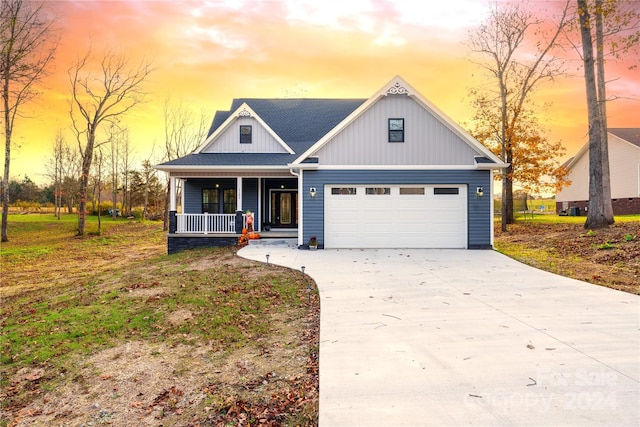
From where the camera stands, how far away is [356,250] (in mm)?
12648

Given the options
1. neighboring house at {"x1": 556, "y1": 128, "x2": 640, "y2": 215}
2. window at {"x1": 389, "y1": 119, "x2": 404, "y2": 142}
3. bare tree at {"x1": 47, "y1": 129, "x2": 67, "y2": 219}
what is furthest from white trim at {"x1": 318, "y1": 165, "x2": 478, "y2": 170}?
bare tree at {"x1": 47, "y1": 129, "x2": 67, "y2": 219}

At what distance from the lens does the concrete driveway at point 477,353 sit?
2986 millimetres

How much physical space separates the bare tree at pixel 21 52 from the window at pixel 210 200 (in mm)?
11579

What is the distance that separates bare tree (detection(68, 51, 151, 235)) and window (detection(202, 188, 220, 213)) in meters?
Answer: 12.6

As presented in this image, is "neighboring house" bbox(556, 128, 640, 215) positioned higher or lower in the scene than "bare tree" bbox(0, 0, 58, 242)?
lower

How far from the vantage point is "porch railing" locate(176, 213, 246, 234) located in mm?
14541

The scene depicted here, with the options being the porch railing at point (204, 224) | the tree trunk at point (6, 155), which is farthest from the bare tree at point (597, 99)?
the tree trunk at point (6, 155)

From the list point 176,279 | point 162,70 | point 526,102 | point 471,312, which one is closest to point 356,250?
point 176,279

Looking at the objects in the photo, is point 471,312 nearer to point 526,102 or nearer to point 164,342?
point 164,342

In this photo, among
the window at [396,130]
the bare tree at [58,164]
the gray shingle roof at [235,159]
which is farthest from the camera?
the bare tree at [58,164]

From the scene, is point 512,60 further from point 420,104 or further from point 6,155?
point 6,155

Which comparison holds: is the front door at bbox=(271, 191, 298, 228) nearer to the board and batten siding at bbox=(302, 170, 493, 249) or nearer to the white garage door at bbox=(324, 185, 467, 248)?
the board and batten siding at bbox=(302, 170, 493, 249)

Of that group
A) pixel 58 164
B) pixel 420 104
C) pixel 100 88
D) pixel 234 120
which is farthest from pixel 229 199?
pixel 58 164

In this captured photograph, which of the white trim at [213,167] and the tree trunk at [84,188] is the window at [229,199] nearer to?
the white trim at [213,167]
